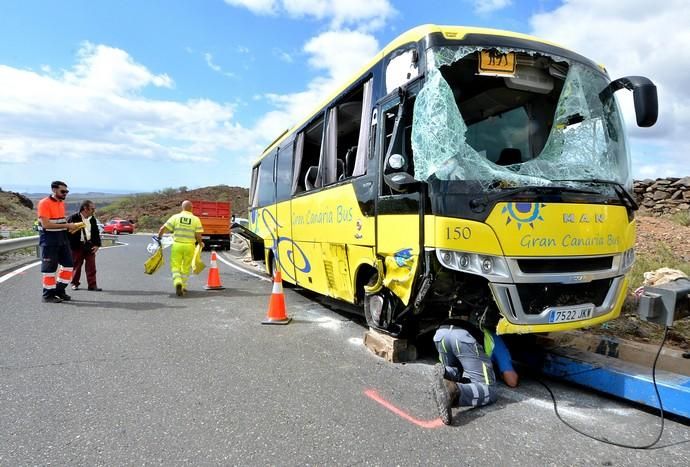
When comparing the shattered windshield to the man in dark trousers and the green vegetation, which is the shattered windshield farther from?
the man in dark trousers

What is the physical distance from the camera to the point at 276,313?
6.22 meters

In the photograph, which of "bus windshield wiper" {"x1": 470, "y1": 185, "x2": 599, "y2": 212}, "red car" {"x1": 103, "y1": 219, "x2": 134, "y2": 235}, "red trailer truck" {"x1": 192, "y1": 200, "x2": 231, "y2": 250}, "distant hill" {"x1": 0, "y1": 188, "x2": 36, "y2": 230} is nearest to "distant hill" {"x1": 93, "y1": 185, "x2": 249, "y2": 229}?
"distant hill" {"x1": 0, "y1": 188, "x2": 36, "y2": 230}

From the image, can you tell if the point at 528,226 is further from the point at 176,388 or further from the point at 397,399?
the point at 176,388

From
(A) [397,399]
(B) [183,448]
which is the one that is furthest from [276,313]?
(B) [183,448]

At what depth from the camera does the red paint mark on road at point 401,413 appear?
10.5 ft

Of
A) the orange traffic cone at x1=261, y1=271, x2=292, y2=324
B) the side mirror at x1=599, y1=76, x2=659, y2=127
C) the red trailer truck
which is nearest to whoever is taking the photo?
the side mirror at x1=599, y1=76, x2=659, y2=127

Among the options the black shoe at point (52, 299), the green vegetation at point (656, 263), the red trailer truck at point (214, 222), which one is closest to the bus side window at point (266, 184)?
the black shoe at point (52, 299)

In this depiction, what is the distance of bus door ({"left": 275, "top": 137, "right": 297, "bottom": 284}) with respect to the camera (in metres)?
7.96

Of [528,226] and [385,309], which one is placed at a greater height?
[528,226]

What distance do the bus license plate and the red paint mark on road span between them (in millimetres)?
1270

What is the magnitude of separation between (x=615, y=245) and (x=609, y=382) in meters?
1.18

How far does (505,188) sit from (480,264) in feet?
2.09

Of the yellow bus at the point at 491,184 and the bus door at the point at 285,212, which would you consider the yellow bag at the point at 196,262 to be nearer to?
the bus door at the point at 285,212

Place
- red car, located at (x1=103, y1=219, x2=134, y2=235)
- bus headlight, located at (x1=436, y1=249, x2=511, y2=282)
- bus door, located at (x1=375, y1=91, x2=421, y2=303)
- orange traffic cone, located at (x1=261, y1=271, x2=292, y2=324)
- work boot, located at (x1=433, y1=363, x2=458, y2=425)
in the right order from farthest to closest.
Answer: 1. red car, located at (x1=103, y1=219, x2=134, y2=235)
2. orange traffic cone, located at (x1=261, y1=271, x2=292, y2=324)
3. bus door, located at (x1=375, y1=91, x2=421, y2=303)
4. bus headlight, located at (x1=436, y1=249, x2=511, y2=282)
5. work boot, located at (x1=433, y1=363, x2=458, y2=425)
